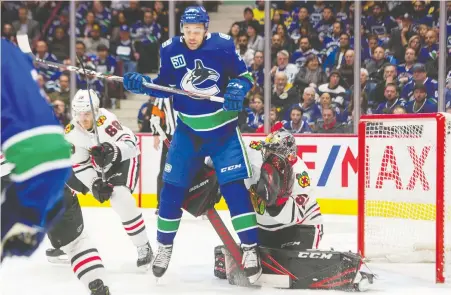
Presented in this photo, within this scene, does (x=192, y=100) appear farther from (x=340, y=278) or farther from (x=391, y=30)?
(x=391, y=30)

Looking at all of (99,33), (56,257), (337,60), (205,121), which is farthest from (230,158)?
(99,33)

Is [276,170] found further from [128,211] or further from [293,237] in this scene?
[128,211]

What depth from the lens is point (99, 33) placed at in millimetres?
8109

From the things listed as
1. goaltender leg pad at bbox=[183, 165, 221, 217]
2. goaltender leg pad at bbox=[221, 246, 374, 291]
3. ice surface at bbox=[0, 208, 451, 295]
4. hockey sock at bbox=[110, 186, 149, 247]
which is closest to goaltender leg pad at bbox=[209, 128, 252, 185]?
goaltender leg pad at bbox=[183, 165, 221, 217]

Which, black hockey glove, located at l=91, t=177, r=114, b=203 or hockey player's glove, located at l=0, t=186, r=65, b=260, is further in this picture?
black hockey glove, located at l=91, t=177, r=114, b=203

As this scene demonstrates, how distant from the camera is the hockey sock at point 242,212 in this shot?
3.54 m

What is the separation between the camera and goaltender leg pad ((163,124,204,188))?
362 centimetres

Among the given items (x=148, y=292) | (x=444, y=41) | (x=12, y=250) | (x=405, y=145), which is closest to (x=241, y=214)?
(x=148, y=292)

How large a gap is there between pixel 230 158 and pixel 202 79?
35cm

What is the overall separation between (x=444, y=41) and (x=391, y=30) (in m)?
0.65

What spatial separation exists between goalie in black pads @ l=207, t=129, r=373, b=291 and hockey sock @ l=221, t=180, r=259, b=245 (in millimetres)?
79

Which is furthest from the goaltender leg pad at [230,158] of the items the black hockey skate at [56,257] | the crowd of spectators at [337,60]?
the crowd of spectators at [337,60]

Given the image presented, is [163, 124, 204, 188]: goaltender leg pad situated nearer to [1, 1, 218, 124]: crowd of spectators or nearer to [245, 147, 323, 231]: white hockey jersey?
[245, 147, 323, 231]: white hockey jersey

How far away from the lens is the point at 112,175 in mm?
4090
